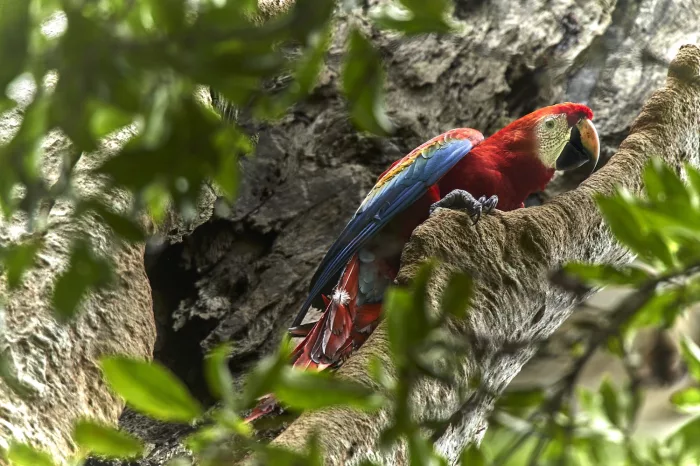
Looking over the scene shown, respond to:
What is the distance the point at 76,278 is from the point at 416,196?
1.03 m

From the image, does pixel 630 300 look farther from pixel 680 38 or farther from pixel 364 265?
pixel 680 38

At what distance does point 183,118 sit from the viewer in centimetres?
40

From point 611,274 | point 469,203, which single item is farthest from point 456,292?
point 469,203

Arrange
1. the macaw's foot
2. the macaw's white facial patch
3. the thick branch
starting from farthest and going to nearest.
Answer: the macaw's white facial patch < the macaw's foot < the thick branch

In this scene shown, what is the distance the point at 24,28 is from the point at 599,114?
1894 millimetres

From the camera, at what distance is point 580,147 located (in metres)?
1.54

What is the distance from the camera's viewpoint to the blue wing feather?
1.34 metres

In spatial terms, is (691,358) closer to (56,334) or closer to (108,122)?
(108,122)

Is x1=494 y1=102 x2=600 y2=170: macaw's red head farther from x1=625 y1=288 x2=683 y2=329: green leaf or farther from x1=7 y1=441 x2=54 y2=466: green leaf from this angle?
x1=7 y1=441 x2=54 y2=466: green leaf

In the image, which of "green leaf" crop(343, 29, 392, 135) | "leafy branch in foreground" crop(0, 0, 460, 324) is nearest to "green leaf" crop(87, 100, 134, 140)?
"leafy branch in foreground" crop(0, 0, 460, 324)

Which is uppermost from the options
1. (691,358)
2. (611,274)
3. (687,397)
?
(611,274)

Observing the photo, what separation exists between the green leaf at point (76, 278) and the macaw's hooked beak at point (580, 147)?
52.0 inches

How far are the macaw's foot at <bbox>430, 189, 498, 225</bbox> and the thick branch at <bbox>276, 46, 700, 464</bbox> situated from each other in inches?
2.1

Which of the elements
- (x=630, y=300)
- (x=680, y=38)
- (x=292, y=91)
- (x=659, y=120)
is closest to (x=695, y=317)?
(x=680, y=38)
